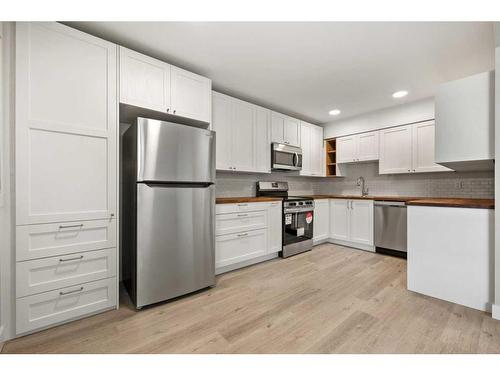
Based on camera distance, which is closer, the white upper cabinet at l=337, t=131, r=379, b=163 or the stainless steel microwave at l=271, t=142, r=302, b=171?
the stainless steel microwave at l=271, t=142, r=302, b=171

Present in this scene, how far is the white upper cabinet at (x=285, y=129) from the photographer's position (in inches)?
145

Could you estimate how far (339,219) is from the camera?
4.02 meters

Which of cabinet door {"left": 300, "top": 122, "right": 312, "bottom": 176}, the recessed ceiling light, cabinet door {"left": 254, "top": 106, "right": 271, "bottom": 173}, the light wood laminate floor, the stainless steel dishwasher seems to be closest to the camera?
the light wood laminate floor

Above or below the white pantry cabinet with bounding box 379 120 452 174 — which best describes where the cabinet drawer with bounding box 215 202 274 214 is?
below

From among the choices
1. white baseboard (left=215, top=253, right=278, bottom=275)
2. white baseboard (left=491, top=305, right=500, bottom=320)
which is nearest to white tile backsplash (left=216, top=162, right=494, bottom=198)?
white baseboard (left=215, top=253, right=278, bottom=275)

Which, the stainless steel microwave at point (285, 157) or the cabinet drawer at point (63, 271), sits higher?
the stainless steel microwave at point (285, 157)

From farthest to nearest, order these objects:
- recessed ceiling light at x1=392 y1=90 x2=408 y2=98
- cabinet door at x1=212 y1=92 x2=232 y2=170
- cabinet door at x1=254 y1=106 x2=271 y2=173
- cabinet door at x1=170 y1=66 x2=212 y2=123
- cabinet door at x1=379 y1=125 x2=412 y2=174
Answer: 1. cabinet door at x1=379 y1=125 x2=412 y2=174
2. cabinet door at x1=254 y1=106 x2=271 y2=173
3. recessed ceiling light at x1=392 y1=90 x2=408 y2=98
4. cabinet door at x1=212 y1=92 x2=232 y2=170
5. cabinet door at x1=170 y1=66 x2=212 y2=123

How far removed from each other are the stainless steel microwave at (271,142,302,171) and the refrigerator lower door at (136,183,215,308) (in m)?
1.62

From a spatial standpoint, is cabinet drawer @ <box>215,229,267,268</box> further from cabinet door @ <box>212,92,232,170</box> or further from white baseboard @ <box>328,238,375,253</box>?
white baseboard @ <box>328,238,375,253</box>

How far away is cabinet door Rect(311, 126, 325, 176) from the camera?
442cm

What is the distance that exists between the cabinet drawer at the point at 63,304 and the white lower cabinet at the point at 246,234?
1.12 meters

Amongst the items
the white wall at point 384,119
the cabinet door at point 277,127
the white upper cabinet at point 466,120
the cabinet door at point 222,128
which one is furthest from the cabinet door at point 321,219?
the white upper cabinet at point 466,120

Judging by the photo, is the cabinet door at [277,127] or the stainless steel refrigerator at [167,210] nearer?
the stainless steel refrigerator at [167,210]

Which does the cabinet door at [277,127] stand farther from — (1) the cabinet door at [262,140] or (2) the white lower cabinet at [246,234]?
(2) the white lower cabinet at [246,234]
